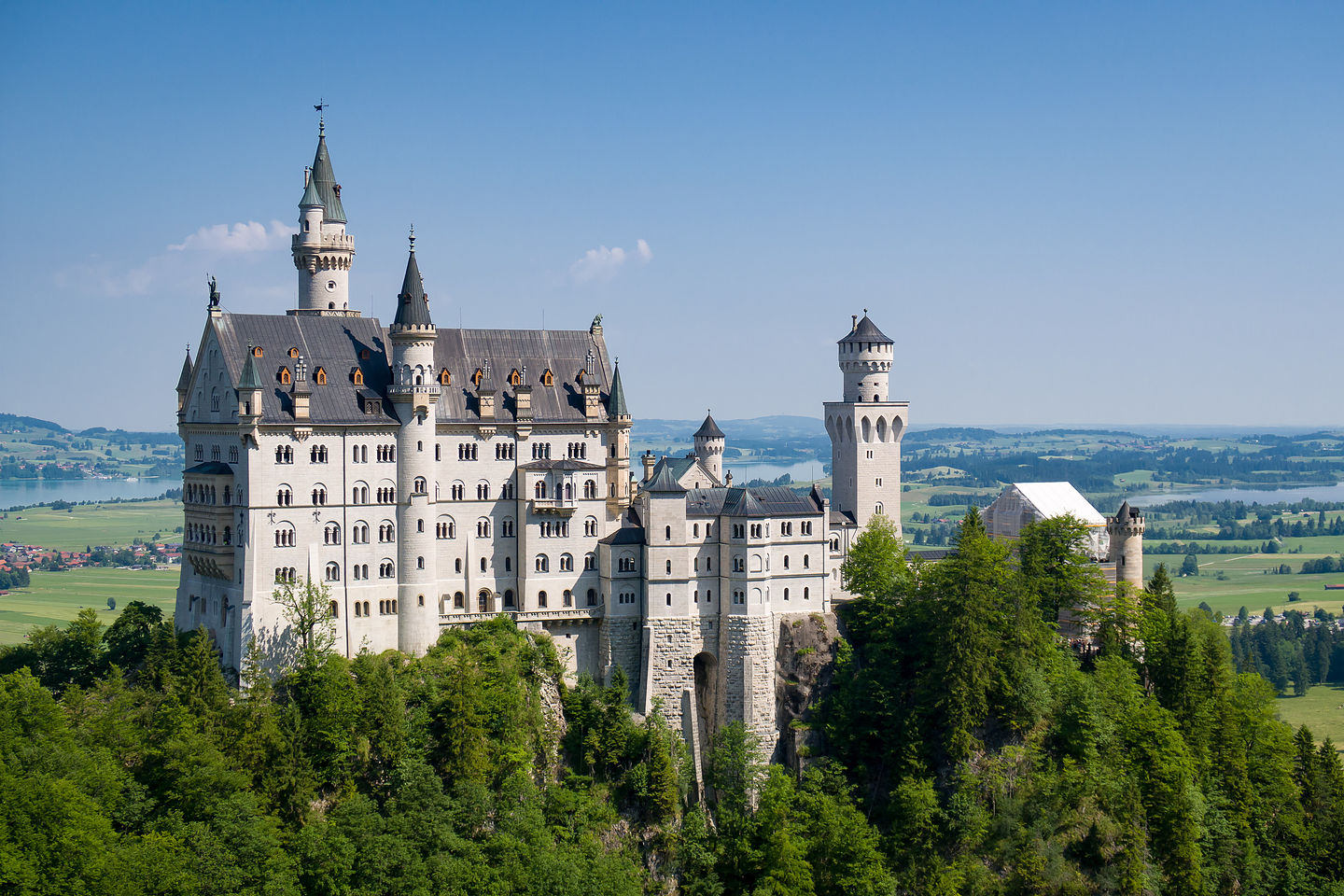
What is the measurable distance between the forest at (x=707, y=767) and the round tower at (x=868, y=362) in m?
11.3

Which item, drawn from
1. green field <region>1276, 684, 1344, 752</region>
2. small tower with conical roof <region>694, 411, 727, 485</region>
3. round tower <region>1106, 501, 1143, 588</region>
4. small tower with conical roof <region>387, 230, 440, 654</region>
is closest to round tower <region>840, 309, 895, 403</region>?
small tower with conical roof <region>694, 411, 727, 485</region>

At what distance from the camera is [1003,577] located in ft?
280

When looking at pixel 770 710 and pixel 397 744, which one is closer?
pixel 397 744

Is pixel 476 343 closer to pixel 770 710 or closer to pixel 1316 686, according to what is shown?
pixel 770 710

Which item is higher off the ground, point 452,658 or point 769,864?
point 452,658

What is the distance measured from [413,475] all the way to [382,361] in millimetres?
7305

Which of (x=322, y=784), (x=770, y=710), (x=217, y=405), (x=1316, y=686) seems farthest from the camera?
(x=1316, y=686)

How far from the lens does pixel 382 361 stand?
269 ft

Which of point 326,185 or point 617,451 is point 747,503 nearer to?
point 617,451

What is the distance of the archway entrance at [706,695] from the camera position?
8475 centimetres

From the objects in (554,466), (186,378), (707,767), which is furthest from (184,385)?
(707,767)

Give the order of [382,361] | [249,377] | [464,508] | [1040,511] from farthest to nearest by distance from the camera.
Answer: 1. [1040,511]
2. [464,508]
3. [382,361]
4. [249,377]

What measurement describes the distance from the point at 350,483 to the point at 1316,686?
137 metres

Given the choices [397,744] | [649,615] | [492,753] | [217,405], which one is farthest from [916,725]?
[217,405]
